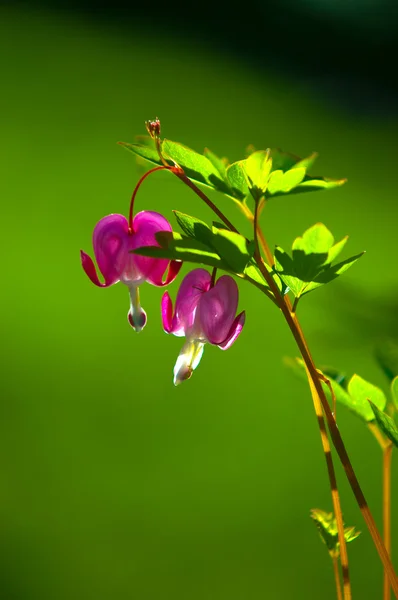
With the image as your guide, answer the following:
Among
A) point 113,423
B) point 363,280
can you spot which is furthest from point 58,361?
point 363,280

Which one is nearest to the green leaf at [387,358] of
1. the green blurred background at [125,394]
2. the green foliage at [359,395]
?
the green foliage at [359,395]

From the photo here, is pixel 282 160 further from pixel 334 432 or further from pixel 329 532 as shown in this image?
pixel 329 532

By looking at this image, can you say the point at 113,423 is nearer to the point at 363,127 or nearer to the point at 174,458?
the point at 174,458

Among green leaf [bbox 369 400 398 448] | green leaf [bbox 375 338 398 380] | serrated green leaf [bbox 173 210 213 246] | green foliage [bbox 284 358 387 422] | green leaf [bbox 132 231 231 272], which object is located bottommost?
green leaf [bbox 369 400 398 448]

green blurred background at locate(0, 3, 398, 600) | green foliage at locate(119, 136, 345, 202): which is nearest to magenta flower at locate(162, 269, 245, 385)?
green foliage at locate(119, 136, 345, 202)

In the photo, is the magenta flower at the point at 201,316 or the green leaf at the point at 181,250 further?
the magenta flower at the point at 201,316

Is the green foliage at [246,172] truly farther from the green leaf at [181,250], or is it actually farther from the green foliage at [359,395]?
the green foliage at [359,395]

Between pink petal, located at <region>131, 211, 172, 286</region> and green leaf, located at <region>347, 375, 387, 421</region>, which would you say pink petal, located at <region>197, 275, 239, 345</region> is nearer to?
pink petal, located at <region>131, 211, 172, 286</region>
